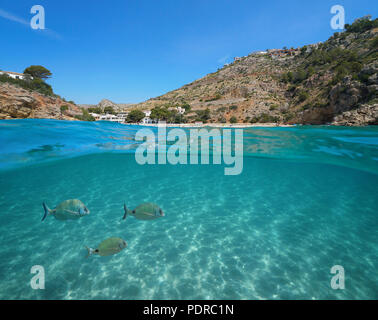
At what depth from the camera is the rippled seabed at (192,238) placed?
468 centimetres

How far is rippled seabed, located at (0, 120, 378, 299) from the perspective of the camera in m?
4.68

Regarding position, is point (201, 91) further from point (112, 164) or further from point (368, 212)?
point (368, 212)

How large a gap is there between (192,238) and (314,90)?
53.0 m

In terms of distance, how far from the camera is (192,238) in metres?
6.81

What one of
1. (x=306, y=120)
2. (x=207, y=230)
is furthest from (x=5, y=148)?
(x=306, y=120)

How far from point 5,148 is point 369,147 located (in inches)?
1210

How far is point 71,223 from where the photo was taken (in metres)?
8.01

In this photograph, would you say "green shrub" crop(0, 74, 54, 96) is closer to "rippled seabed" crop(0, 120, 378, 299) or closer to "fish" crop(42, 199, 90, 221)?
"rippled seabed" crop(0, 120, 378, 299)

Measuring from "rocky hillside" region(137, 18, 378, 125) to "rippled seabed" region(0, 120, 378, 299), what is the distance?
1999 centimetres

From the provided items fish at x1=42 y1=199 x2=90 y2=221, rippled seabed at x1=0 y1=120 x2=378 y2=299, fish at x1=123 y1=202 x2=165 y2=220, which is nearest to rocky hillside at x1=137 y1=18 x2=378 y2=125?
rippled seabed at x1=0 y1=120 x2=378 y2=299

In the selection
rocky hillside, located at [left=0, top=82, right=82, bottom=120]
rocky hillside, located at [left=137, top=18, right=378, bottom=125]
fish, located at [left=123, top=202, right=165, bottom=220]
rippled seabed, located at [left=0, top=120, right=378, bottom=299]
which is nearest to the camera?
fish, located at [left=123, top=202, right=165, bottom=220]

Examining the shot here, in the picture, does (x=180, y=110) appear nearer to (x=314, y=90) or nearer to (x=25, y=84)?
(x=314, y=90)

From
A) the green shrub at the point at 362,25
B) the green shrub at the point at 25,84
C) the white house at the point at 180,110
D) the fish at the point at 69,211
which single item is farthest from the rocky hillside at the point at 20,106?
the green shrub at the point at 362,25

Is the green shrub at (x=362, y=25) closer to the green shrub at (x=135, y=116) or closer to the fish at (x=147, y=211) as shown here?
the green shrub at (x=135, y=116)
